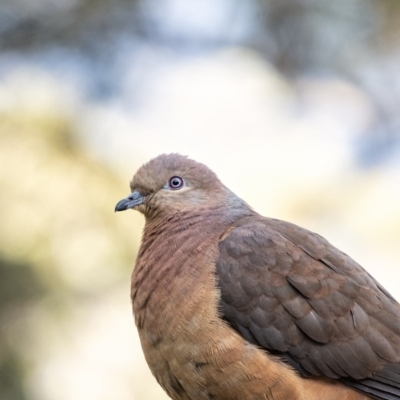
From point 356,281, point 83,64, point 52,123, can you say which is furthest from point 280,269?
point 83,64

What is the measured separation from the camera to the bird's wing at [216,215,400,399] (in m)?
3.07

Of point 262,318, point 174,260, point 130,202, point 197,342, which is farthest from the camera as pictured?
point 130,202

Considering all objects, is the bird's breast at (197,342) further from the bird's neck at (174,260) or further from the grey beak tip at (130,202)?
the grey beak tip at (130,202)

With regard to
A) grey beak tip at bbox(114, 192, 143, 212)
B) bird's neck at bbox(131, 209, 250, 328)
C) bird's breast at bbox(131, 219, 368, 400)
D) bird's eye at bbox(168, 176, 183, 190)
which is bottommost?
bird's breast at bbox(131, 219, 368, 400)

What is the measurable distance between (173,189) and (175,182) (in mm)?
49

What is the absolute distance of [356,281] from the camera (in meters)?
3.30

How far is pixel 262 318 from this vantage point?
10.1 ft

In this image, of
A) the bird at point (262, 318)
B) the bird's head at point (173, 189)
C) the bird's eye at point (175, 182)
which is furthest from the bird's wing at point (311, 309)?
the bird's eye at point (175, 182)

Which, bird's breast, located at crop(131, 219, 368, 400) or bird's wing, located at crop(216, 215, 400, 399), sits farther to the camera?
bird's wing, located at crop(216, 215, 400, 399)

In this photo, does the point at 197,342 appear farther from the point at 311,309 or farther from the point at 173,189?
the point at 173,189

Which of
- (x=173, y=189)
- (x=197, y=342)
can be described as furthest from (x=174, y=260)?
(x=173, y=189)

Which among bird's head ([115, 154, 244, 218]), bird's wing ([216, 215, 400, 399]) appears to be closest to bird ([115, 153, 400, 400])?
bird's wing ([216, 215, 400, 399])

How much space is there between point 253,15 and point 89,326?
341 cm

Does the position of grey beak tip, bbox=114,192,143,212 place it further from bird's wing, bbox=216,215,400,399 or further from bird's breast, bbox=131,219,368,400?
bird's wing, bbox=216,215,400,399
